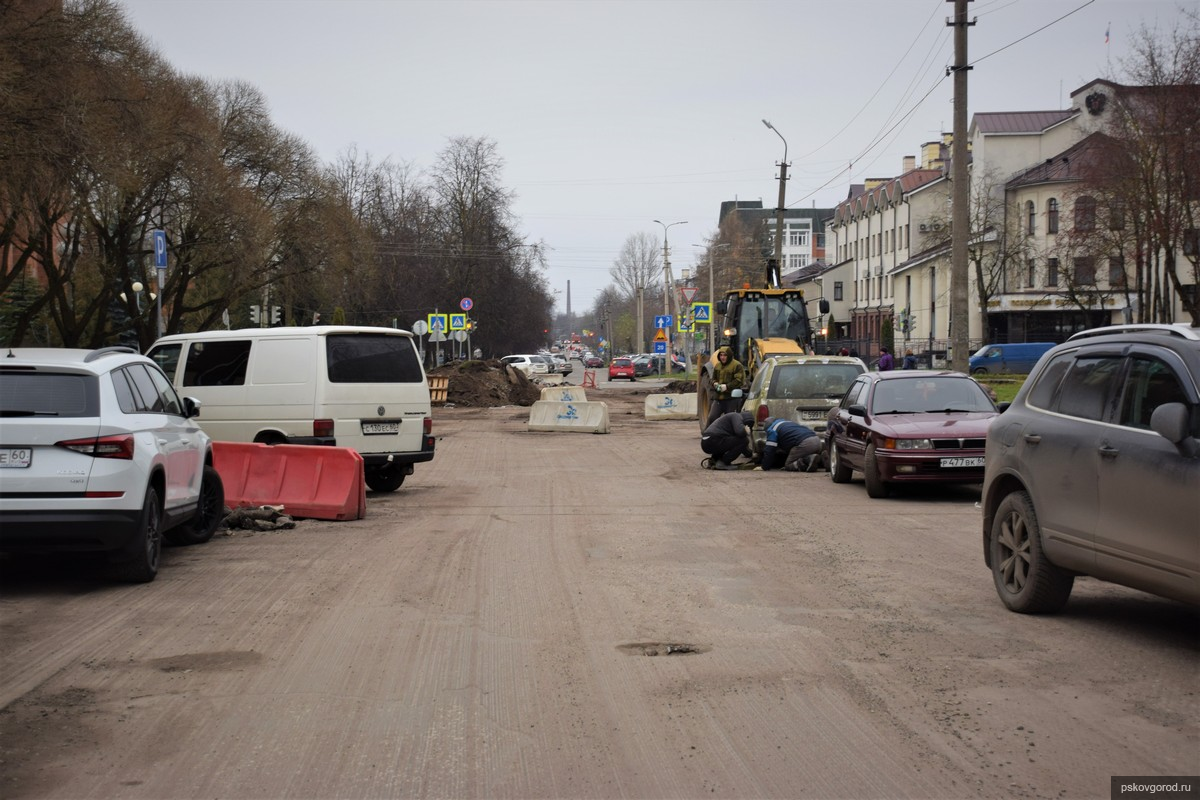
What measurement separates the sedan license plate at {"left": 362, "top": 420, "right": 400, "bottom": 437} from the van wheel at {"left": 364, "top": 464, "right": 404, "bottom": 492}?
3.10 feet

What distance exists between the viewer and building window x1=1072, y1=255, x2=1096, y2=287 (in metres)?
50.6

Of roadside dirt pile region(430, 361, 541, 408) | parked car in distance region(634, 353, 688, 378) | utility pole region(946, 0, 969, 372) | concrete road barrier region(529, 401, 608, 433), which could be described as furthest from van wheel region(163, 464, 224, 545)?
parked car in distance region(634, 353, 688, 378)

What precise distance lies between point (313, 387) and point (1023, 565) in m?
9.82

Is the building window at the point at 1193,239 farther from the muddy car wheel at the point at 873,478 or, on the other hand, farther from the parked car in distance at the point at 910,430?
the muddy car wheel at the point at 873,478

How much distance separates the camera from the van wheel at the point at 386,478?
16594 mm

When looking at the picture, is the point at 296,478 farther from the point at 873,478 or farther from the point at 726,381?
the point at 726,381

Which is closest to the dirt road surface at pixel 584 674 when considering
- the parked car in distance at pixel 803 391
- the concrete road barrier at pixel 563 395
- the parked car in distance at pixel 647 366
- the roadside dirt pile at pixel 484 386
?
the parked car in distance at pixel 803 391

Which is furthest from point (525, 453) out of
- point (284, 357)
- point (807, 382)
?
point (284, 357)

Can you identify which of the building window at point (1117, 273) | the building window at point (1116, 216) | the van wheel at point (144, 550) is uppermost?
the building window at point (1116, 216)

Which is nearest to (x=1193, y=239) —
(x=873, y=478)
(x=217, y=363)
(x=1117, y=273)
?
(x=1117, y=273)

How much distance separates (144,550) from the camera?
359 inches

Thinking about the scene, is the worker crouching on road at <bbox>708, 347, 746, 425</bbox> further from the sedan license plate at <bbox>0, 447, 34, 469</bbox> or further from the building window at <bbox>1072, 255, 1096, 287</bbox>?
the building window at <bbox>1072, 255, 1096, 287</bbox>

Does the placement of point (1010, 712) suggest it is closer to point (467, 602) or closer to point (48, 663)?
point (467, 602)

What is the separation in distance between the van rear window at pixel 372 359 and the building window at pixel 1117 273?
3838 cm
